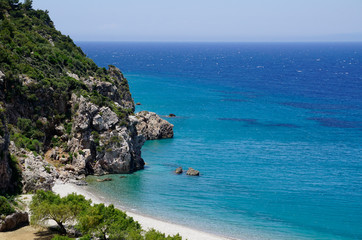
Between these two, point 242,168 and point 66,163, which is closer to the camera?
point 66,163

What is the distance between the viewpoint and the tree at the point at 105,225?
35.5 meters

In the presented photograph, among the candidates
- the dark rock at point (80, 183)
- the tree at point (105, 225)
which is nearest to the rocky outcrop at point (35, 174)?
the dark rock at point (80, 183)

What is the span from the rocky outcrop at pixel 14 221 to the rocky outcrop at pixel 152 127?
1851 inches

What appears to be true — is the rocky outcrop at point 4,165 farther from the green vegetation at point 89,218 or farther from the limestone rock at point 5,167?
the green vegetation at point 89,218

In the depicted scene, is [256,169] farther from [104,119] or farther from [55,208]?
[55,208]

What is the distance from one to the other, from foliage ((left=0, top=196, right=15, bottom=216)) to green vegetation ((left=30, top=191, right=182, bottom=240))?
2.12 meters

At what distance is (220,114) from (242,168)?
151 feet

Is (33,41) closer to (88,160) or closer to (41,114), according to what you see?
(41,114)

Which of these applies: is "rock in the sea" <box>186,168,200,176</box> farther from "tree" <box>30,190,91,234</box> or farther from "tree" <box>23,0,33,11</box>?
"tree" <box>23,0,33,11</box>

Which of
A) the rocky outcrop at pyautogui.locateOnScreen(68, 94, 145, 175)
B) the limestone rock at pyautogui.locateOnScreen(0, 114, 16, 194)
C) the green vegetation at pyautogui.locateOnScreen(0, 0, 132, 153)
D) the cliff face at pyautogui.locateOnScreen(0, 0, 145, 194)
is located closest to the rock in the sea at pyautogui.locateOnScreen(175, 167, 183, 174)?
the cliff face at pyautogui.locateOnScreen(0, 0, 145, 194)

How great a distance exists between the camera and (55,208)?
3669 cm

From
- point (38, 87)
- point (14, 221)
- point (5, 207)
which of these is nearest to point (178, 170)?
point (38, 87)

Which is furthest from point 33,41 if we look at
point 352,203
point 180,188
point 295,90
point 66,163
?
point 295,90

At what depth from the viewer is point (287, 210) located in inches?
2067
